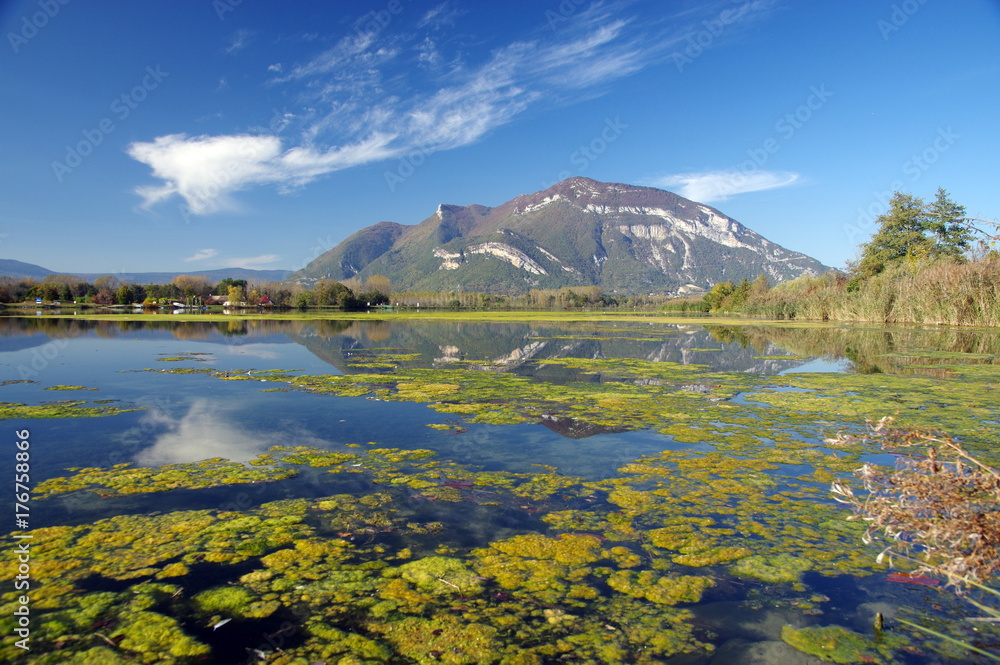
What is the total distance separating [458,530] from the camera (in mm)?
6691

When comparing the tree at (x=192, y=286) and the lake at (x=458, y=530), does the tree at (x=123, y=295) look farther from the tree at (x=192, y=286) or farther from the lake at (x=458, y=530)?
the lake at (x=458, y=530)

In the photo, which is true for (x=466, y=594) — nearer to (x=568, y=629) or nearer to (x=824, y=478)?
(x=568, y=629)

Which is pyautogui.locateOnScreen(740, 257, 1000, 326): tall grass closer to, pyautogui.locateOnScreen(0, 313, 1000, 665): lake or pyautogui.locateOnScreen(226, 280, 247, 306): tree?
pyautogui.locateOnScreen(0, 313, 1000, 665): lake

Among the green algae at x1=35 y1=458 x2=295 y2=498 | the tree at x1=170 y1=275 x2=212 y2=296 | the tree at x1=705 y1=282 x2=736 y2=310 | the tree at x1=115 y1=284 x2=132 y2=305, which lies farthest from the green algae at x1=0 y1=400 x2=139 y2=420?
the tree at x1=170 y1=275 x2=212 y2=296

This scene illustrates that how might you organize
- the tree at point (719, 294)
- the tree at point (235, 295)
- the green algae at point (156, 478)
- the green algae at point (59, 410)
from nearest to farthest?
the green algae at point (156, 478)
the green algae at point (59, 410)
the tree at point (719, 294)
the tree at point (235, 295)

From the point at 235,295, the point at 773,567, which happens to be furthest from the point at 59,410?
the point at 235,295

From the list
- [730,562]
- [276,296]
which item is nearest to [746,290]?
[730,562]

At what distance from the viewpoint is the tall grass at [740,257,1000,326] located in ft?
147

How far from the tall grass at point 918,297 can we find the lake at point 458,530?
133 ft

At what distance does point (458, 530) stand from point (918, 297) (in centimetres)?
6290

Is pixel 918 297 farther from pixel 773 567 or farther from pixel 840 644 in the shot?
pixel 840 644

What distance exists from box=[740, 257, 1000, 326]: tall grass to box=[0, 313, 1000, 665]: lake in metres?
40.6

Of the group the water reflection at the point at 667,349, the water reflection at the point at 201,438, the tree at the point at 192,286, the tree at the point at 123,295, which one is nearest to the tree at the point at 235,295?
the tree at the point at 192,286

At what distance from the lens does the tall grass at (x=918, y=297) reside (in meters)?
44.8
